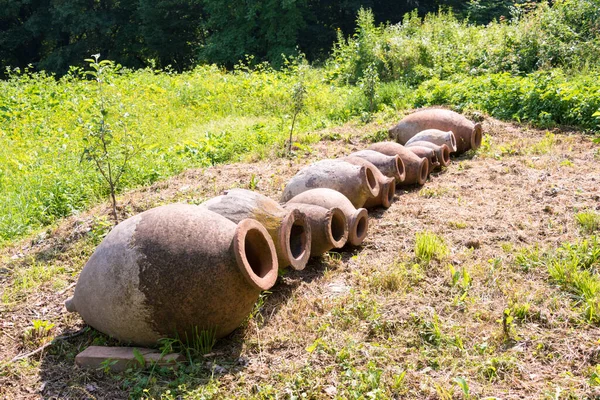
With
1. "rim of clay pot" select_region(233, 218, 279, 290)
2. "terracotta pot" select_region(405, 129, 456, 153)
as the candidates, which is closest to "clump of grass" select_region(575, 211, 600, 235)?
"terracotta pot" select_region(405, 129, 456, 153)

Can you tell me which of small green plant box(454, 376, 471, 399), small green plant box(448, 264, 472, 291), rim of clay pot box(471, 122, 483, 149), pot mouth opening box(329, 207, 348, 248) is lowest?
rim of clay pot box(471, 122, 483, 149)

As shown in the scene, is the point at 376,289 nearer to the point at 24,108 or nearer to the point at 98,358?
the point at 98,358

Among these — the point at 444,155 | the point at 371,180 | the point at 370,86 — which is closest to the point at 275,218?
the point at 371,180

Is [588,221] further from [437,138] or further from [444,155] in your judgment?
[437,138]

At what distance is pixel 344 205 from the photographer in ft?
15.8

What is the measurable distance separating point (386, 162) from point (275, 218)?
2.34m

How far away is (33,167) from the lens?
7.78 metres

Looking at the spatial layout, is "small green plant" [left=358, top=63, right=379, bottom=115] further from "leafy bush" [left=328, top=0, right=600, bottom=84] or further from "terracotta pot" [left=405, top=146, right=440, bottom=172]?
"terracotta pot" [left=405, top=146, right=440, bottom=172]

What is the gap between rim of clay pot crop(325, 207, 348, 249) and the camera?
14.5 ft

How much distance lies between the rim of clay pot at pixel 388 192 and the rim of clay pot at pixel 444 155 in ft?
4.82

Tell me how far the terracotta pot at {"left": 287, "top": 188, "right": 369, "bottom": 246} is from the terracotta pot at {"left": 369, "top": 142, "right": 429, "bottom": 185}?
1756 millimetres

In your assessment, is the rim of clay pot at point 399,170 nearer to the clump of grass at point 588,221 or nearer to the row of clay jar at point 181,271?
the clump of grass at point 588,221

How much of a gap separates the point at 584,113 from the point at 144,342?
25.6 feet

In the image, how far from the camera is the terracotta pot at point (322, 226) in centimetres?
440
